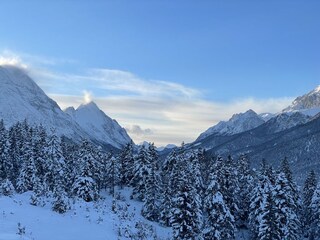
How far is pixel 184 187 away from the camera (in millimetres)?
42844

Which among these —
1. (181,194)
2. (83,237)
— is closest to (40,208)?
(83,237)

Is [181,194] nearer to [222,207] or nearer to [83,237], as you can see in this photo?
[222,207]

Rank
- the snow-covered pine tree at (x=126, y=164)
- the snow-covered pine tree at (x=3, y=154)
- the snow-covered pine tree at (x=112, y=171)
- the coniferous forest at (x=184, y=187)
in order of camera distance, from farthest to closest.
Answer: the snow-covered pine tree at (x=126, y=164) → the snow-covered pine tree at (x=112, y=171) → the snow-covered pine tree at (x=3, y=154) → the coniferous forest at (x=184, y=187)

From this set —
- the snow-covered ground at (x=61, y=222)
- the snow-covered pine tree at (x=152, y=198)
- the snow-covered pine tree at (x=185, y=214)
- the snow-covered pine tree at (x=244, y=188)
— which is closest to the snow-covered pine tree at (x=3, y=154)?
the snow-covered pine tree at (x=152, y=198)

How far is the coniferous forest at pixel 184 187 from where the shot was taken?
4369 cm

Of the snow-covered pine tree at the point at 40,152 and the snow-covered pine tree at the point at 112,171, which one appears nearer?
the snow-covered pine tree at the point at 40,152

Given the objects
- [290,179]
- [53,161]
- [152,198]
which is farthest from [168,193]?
[53,161]

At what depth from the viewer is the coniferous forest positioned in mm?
43688

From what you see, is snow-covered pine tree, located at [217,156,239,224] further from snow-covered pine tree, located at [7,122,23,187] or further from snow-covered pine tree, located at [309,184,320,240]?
snow-covered pine tree, located at [7,122,23,187]

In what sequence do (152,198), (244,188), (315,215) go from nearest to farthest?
1. (315,215)
2. (152,198)
3. (244,188)

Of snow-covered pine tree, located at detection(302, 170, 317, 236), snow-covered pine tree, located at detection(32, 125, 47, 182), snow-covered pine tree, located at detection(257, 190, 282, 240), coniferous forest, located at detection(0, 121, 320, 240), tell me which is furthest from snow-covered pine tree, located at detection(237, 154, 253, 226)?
snow-covered pine tree, located at detection(32, 125, 47, 182)

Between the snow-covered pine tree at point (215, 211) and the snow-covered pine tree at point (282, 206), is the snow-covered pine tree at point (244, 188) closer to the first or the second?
the snow-covered pine tree at point (282, 206)

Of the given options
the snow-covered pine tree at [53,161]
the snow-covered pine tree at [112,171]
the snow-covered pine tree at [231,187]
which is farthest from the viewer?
the snow-covered pine tree at [112,171]

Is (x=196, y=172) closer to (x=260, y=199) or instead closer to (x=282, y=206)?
(x=260, y=199)
